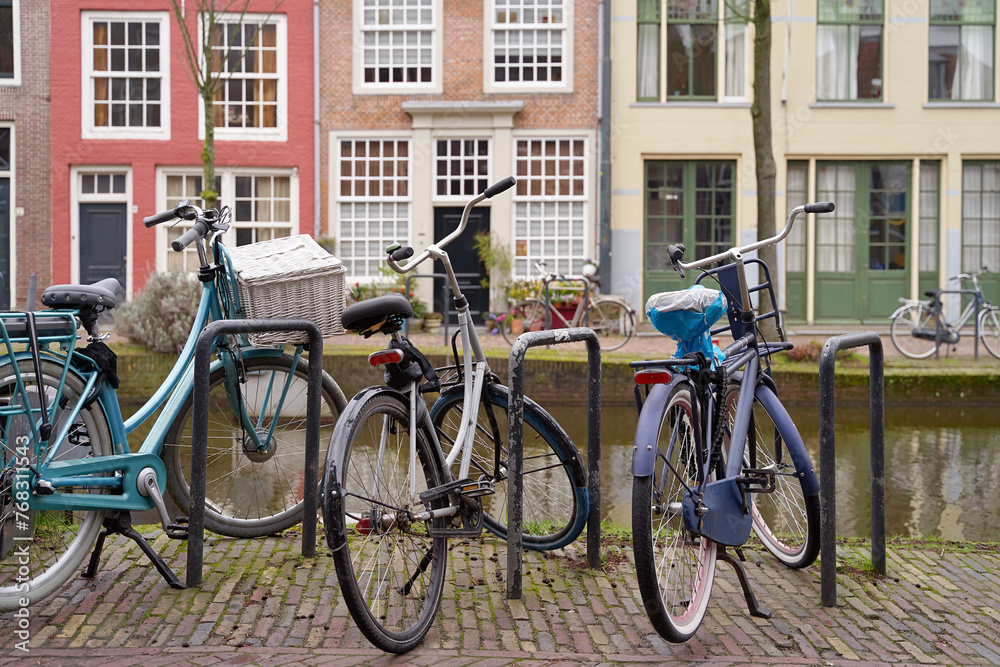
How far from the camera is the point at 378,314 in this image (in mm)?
2949

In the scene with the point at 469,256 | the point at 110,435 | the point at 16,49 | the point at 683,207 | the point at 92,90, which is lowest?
the point at 110,435

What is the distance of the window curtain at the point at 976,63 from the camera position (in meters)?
16.7

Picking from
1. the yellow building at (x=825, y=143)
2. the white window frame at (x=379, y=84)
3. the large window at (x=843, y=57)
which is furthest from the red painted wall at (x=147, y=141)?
the large window at (x=843, y=57)

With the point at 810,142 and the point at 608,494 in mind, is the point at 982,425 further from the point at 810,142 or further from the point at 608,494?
the point at 810,142

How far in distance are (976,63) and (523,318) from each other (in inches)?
371

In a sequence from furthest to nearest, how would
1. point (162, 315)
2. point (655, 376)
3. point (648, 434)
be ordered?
point (162, 315) < point (655, 376) < point (648, 434)

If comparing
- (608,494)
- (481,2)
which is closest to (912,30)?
(481,2)

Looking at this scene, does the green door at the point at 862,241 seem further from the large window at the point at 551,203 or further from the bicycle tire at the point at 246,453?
the bicycle tire at the point at 246,453

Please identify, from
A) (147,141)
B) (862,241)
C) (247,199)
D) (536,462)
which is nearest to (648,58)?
(862,241)

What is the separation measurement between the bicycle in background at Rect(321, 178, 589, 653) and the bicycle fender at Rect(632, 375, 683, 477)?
0.66m

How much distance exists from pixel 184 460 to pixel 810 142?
15.0 meters

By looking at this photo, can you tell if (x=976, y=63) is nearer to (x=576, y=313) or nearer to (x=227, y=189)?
(x=576, y=313)

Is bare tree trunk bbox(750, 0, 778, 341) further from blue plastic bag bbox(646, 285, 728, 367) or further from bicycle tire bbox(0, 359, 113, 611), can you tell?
bicycle tire bbox(0, 359, 113, 611)

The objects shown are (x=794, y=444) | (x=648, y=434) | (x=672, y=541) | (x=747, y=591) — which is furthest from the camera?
(x=794, y=444)
